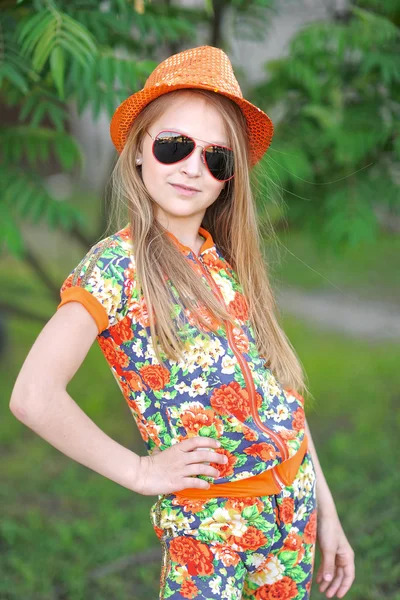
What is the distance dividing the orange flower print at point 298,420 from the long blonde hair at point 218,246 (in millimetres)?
78

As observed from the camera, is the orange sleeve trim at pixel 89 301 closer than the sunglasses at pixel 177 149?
Yes

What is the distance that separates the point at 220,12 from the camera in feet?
12.0

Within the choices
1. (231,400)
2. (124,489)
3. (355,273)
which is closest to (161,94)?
(231,400)

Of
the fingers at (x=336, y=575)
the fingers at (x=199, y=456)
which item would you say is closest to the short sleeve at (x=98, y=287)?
the fingers at (x=199, y=456)

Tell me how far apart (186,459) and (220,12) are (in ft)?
8.61

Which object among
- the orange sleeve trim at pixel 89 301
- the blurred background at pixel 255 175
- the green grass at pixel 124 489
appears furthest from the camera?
the green grass at pixel 124 489

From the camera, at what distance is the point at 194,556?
1787 mm

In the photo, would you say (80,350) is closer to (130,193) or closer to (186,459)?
(186,459)

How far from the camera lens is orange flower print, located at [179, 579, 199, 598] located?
1.75 m

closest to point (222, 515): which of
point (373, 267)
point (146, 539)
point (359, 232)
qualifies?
point (359, 232)

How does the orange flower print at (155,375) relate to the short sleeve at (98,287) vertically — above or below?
→ below

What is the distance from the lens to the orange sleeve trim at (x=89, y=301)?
1.60 metres

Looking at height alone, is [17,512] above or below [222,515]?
A: below

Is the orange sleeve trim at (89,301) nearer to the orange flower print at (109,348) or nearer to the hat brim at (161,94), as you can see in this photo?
the orange flower print at (109,348)
